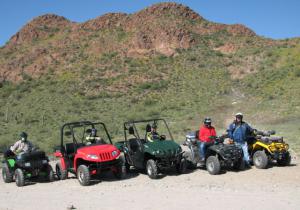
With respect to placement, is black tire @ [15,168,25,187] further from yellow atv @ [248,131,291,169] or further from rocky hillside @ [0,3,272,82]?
rocky hillside @ [0,3,272,82]

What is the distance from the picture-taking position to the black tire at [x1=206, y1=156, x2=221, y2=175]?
1338cm

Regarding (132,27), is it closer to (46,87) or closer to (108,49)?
(108,49)

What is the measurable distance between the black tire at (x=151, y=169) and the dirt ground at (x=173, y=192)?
0.71 feet

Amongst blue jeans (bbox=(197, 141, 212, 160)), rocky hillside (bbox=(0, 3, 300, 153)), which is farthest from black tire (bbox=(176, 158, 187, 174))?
rocky hillside (bbox=(0, 3, 300, 153))

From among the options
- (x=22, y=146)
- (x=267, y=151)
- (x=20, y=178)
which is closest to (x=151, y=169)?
(x=267, y=151)

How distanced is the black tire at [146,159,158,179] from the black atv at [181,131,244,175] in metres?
1.50

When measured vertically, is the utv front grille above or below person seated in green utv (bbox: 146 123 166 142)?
below

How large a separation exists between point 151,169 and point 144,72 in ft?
171

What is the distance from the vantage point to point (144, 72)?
65062mm

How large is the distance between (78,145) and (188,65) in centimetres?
5319

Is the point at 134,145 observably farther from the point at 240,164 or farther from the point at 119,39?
the point at 119,39

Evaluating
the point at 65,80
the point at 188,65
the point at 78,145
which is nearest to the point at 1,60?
the point at 65,80

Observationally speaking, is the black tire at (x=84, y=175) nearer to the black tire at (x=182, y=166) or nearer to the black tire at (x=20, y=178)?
the black tire at (x=20, y=178)

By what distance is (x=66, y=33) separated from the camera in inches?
3169
